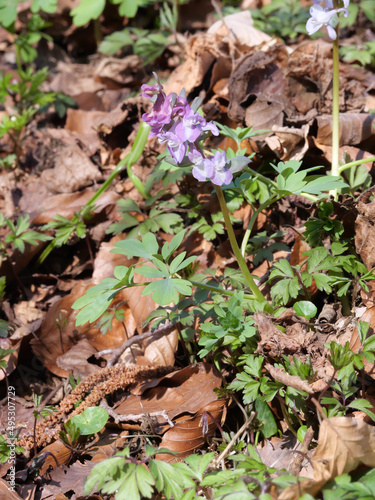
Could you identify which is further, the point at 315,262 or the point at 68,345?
the point at 68,345

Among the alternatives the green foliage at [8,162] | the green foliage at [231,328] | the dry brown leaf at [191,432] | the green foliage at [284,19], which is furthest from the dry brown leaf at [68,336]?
the green foliage at [284,19]

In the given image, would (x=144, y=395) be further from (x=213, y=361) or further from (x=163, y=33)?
(x=163, y=33)

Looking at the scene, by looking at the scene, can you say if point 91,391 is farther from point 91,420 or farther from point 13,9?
point 13,9

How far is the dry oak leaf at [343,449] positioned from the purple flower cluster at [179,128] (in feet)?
2.91

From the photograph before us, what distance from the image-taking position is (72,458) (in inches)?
72.2

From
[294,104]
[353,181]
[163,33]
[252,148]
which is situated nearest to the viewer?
[353,181]

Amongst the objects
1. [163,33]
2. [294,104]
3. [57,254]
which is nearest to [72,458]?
[57,254]

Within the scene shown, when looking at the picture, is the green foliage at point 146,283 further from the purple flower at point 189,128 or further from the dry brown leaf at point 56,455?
the dry brown leaf at point 56,455

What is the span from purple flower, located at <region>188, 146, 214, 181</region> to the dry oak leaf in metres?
0.90

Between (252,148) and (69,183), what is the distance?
4.74 feet

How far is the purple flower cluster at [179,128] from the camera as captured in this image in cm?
151

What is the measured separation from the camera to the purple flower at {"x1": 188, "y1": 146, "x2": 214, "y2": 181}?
1.57 m

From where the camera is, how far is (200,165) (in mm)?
1581

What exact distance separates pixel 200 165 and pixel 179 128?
0.15 meters
